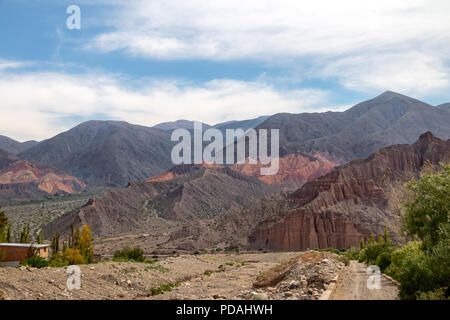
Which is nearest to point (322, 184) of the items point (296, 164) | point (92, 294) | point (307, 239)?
point (307, 239)

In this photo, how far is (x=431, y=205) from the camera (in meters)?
15.4

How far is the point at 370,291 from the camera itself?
17.3 m

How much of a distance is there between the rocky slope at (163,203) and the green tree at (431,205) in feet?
253

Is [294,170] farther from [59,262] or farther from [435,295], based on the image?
[435,295]

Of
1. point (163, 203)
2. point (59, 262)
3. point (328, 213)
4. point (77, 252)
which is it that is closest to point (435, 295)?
point (59, 262)

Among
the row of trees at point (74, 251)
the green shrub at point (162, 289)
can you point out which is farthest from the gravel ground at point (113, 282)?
the row of trees at point (74, 251)

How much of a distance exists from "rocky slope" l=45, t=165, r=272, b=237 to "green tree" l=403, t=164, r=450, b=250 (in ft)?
253

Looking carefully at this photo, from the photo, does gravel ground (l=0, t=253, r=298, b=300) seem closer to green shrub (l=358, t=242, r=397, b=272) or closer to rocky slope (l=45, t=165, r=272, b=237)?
green shrub (l=358, t=242, r=397, b=272)

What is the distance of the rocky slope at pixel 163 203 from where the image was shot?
4119 inches

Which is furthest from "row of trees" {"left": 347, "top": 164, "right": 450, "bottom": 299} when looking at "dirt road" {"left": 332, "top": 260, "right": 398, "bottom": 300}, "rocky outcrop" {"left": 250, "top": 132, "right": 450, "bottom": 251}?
"rocky outcrop" {"left": 250, "top": 132, "right": 450, "bottom": 251}

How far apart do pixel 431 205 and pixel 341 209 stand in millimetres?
59781

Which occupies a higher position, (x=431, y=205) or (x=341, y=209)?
(x=431, y=205)

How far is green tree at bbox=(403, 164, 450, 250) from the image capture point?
1493 cm

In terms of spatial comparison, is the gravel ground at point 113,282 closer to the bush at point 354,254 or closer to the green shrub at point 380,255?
the green shrub at point 380,255
